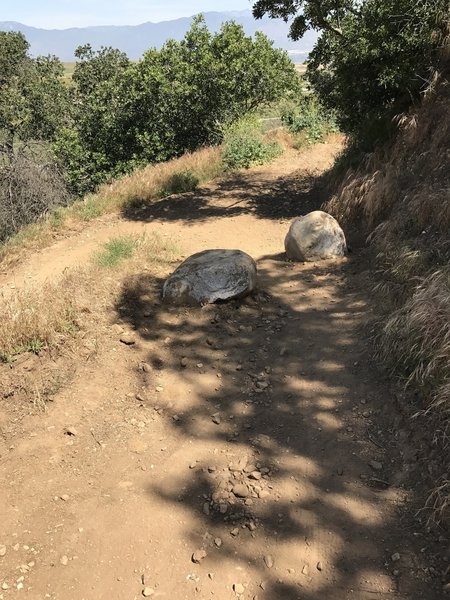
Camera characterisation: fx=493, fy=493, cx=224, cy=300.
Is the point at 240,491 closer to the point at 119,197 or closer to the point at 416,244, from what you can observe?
the point at 416,244

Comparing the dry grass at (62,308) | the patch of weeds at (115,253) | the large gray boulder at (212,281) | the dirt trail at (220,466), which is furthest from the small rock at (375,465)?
the patch of weeds at (115,253)

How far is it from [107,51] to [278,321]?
2717 centimetres

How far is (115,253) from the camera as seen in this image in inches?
268

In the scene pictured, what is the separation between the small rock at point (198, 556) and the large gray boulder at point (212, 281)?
3014 millimetres

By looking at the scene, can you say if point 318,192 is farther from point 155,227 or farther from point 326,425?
point 326,425

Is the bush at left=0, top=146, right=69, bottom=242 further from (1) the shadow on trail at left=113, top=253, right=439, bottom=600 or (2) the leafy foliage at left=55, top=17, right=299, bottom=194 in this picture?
(1) the shadow on trail at left=113, top=253, right=439, bottom=600

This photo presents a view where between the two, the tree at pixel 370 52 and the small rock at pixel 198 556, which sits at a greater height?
the tree at pixel 370 52

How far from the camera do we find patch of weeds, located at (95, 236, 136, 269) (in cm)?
655

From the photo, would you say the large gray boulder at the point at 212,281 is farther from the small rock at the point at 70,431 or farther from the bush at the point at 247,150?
the bush at the point at 247,150

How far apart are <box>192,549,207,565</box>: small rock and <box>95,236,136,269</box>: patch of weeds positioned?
4.23m

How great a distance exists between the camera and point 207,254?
6.01 m

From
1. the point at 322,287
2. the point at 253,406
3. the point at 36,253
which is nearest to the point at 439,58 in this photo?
the point at 322,287

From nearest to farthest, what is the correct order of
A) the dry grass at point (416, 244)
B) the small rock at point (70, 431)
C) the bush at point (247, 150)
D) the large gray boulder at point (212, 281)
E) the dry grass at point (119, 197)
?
the dry grass at point (416, 244) → the small rock at point (70, 431) → the large gray boulder at point (212, 281) → the dry grass at point (119, 197) → the bush at point (247, 150)

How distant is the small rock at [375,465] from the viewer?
11.0ft
